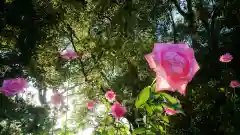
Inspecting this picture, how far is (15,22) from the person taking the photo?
A: 2.00 m

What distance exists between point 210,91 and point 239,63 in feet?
3.29

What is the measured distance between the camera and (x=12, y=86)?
215cm

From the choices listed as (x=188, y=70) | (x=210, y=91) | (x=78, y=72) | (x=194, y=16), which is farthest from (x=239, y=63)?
(x=188, y=70)

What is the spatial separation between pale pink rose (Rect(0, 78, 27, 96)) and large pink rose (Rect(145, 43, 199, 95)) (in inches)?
42.0

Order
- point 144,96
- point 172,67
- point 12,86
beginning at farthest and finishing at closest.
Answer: point 12,86 → point 144,96 → point 172,67

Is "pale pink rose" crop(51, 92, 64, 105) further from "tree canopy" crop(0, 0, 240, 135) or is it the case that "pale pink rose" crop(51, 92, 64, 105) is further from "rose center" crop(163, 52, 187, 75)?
"rose center" crop(163, 52, 187, 75)

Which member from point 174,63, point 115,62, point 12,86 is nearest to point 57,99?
Answer: point 12,86

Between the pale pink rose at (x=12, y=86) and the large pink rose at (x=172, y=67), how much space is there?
1067mm

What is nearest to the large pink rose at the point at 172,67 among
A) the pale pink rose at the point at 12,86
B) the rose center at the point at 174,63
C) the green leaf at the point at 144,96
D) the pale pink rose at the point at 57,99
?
the rose center at the point at 174,63

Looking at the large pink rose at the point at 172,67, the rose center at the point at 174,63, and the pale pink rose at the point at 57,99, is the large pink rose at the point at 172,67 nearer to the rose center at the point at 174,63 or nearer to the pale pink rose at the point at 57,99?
the rose center at the point at 174,63

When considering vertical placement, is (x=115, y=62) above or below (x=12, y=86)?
above

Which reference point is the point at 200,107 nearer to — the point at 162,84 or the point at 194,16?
the point at 194,16

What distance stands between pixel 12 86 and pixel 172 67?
1211 millimetres

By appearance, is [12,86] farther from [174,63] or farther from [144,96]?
[174,63]
